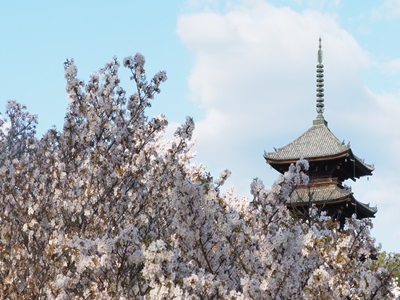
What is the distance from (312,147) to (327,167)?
1.34 meters

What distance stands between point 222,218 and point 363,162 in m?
30.6

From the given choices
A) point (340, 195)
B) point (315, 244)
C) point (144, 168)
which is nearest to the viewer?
point (315, 244)

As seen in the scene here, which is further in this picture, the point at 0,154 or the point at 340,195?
the point at 340,195

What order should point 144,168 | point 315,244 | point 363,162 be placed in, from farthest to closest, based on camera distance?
point 363,162, point 144,168, point 315,244

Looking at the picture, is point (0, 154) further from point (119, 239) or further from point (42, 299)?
point (119, 239)

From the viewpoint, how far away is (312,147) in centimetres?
3944

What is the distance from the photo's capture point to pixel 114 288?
9.48 metres

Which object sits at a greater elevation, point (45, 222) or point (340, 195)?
point (340, 195)

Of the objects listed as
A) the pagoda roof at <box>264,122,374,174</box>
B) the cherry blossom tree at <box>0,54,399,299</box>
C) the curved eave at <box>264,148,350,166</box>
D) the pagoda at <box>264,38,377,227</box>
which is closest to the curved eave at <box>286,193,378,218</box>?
the pagoda at <box>264,38,377,227</box>

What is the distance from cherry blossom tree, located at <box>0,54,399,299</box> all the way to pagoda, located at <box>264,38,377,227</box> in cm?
2313

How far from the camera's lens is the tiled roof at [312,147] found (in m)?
38.4

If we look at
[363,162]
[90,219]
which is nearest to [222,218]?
[90,219]

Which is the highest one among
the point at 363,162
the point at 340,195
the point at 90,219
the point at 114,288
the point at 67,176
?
the point at 363,162

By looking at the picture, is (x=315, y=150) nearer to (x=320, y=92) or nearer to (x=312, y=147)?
(x=312, y=147)
